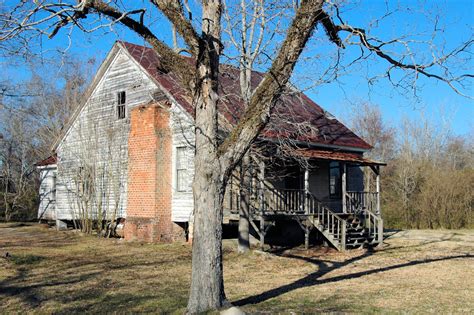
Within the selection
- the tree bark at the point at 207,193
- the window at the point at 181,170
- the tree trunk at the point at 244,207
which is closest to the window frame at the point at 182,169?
the window at the point at 181,170

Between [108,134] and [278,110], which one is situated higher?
[278,110]

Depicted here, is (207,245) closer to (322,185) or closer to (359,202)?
(359,202)

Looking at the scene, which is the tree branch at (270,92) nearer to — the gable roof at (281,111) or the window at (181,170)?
the gable roof at (281,111)

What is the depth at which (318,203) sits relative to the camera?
1770cm

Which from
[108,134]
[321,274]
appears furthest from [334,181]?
[321,274]

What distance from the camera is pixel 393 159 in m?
48.0

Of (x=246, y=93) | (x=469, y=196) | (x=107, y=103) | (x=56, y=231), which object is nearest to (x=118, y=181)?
(x=107, y=103)

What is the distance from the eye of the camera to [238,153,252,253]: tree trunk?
15.3m

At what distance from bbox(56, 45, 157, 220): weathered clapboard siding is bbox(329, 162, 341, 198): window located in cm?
852

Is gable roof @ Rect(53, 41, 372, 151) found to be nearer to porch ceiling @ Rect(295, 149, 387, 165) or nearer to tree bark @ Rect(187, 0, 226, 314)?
porch ceiling @ Rect(295, 149, 387, 165)

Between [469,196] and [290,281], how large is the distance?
60.0 feet

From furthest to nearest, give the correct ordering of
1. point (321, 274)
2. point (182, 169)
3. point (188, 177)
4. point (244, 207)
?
point (182, 169)
point (188, 177)
point (244, 207)
point (321, 274)

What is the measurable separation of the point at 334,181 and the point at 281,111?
6.23 metres

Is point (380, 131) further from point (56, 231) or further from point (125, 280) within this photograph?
point (125, 280)
